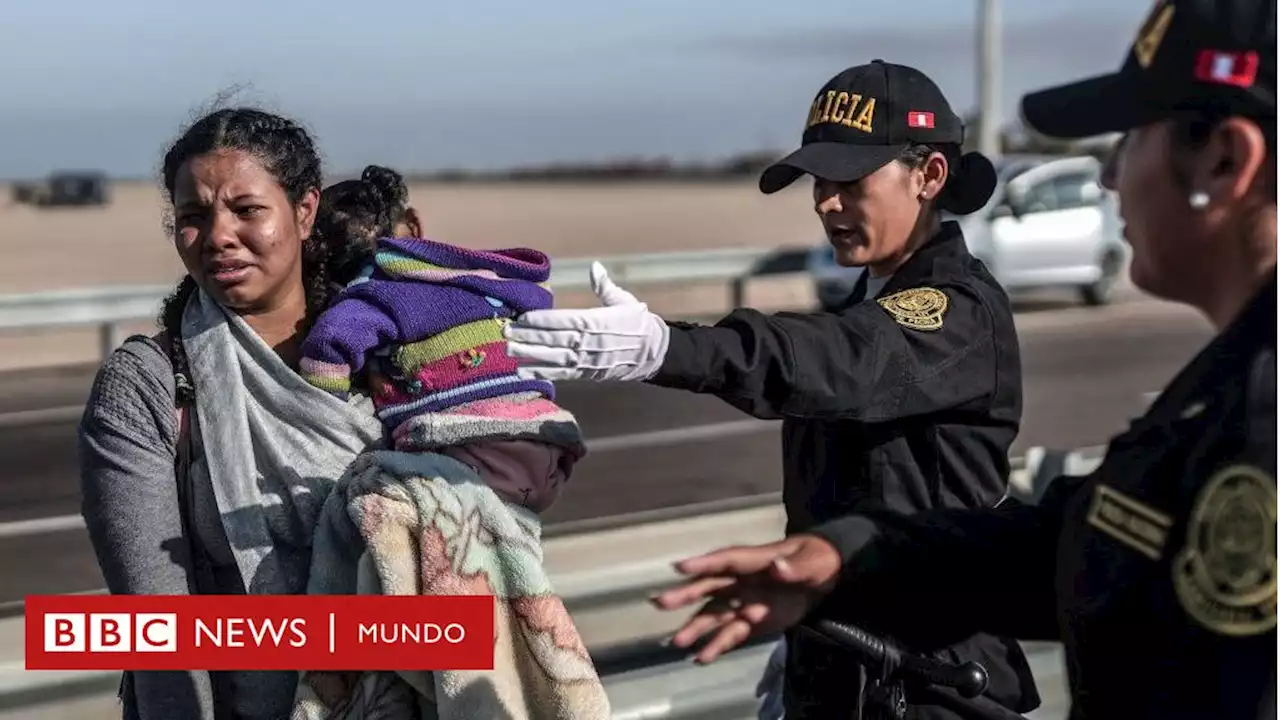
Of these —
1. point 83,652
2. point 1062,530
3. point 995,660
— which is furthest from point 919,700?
point 83,652

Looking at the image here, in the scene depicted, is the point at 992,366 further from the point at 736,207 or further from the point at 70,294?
the point at 736,207

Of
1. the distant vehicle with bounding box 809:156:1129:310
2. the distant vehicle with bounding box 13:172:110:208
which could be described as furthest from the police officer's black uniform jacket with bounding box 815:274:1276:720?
the distant vehicle with bounding box 13:172:110:208

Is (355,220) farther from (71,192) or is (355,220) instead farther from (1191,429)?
(71,192)

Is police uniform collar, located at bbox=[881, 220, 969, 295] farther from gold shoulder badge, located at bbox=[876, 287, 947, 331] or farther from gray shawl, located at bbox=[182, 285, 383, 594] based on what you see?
gray shawl, located at bbox=[182, 285, 383, 594]

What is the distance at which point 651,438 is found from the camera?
35.0ft

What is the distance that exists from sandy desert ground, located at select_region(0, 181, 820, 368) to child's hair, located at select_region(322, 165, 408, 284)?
30 centimetres

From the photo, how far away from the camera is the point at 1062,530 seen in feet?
6.54

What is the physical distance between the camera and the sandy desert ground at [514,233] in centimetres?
1975

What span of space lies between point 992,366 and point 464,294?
0.89 meters

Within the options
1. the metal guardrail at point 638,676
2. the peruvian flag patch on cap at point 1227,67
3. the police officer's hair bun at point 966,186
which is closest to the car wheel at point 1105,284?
the metal guardrail at point 638,676

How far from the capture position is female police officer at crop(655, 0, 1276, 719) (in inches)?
64.5

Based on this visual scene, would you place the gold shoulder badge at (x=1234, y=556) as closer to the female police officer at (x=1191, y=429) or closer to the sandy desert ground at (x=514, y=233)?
the female police officer at (x=1191, y=429)

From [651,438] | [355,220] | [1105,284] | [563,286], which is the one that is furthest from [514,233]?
[355,220]

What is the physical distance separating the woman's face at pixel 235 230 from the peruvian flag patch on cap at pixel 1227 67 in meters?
1.62
